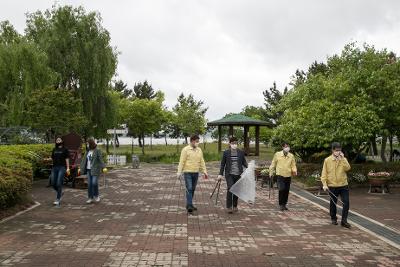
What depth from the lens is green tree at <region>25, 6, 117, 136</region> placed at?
27.5 metres

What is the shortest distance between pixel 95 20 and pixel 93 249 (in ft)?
77.9

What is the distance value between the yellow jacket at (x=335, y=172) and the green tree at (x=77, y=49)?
2012 cm

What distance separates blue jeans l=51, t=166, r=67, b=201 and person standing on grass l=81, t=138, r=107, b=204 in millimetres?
638

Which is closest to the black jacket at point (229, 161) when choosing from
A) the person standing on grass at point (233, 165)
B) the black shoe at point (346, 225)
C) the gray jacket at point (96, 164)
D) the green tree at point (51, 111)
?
the person standing on grass at point (233, 165)

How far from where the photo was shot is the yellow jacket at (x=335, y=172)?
372 inches

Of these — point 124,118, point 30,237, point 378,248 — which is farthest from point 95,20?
point 378,248

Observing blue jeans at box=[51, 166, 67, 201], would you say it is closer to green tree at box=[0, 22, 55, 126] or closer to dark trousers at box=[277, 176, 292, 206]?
dark trousers at box=[277, 176, 292, 206]

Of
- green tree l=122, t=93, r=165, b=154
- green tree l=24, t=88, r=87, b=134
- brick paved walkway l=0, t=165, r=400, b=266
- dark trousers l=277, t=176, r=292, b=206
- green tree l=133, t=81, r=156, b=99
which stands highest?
green tree l=133, t=81, r=156, b=99

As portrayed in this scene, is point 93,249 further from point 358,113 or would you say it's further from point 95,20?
point 95,20

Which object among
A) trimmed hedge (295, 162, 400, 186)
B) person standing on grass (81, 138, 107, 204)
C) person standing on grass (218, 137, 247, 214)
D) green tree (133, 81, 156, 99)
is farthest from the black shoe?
green tree (133, 81, 156, 99)

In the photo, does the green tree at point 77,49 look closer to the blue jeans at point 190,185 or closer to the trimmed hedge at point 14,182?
the trimmed hedge at point 14,182

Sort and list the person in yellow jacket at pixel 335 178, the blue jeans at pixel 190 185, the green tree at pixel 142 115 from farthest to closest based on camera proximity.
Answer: the green tree at pixel 142 115 → the blue jeans at pixel 190 185 → the person in yellow jacket at pixel 335 178

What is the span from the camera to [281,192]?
11289 mm

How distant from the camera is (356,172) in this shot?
17.2 meters
